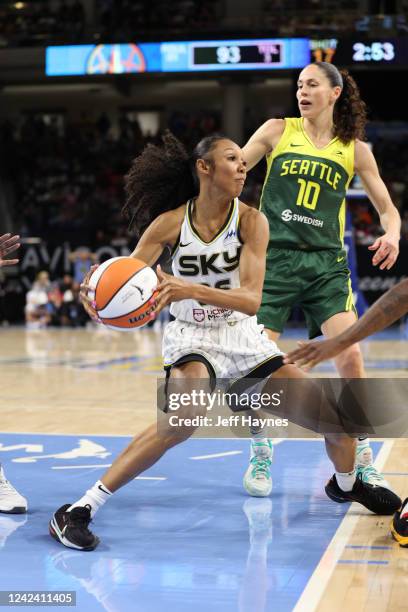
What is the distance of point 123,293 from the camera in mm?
3996

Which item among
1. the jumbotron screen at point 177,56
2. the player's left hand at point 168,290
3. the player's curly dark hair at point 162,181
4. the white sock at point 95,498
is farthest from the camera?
the jumbotron screen at point 177,56

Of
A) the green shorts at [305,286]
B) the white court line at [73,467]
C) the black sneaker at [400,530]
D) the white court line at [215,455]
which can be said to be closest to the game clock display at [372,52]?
the white court line at [215,455]

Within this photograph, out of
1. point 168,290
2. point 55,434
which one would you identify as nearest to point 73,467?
point 55,434

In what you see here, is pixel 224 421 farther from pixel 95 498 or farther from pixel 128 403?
pixel 95 498

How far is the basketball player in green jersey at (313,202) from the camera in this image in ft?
16.7

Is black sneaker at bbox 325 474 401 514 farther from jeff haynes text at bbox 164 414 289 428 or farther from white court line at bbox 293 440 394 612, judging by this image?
jeff haynes text at bbox 164 414 289 428

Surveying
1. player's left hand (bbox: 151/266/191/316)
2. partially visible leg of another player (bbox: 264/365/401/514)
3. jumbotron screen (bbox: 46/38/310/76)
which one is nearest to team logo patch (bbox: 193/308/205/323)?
player's left hand (bbox: 151/266/191/316)

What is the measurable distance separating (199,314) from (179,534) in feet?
3.31


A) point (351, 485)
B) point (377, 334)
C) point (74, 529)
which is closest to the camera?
point (74, 529)

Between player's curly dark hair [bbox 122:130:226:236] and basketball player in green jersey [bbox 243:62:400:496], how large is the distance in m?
0.59

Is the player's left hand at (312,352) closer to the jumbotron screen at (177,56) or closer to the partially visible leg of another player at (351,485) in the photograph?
the partially visible leg of another player at (351,485)

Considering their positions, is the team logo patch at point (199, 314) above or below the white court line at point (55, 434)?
above

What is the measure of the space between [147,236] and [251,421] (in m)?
1.36

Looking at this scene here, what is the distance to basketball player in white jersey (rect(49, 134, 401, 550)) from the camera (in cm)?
423
